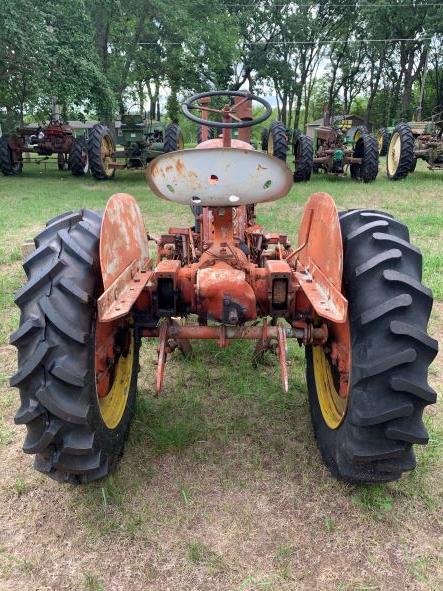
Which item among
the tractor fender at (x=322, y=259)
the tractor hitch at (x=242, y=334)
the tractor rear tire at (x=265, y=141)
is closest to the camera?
the tractor fender at (x=322, y=259)

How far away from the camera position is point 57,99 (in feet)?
40.7

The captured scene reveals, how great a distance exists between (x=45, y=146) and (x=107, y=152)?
268 centimetres

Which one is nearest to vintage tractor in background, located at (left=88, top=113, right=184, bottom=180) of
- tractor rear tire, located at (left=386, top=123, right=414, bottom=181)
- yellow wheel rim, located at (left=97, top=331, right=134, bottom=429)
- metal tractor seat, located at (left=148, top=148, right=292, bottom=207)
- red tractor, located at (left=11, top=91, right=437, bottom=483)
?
tractor rear tire, located at (left=386, top=123, right=414, bottom=181)

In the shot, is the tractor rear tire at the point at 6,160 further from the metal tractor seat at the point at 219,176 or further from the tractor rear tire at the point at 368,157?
the metal tractor seat at the point at 219,176

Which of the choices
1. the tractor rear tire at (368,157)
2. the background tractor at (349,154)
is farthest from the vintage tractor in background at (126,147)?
the tractor rear tire at (368,157)

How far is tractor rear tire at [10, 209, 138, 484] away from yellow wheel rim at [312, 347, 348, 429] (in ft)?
3.65

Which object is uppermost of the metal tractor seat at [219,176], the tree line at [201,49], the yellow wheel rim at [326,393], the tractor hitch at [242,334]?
the tree line at [201,49]

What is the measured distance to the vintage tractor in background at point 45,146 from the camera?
46.3 ft

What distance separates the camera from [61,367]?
1989 mm

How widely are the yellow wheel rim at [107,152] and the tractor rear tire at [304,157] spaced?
15.7ft

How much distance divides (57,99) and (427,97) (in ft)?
121

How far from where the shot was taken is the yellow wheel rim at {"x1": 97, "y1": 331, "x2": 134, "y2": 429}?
251cm

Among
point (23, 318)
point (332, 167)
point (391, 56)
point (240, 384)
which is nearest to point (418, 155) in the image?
point (332, 167)

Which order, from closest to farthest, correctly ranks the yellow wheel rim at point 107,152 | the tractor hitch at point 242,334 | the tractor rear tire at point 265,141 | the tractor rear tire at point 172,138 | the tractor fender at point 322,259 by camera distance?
1. the tractor fender at point 322,259
2. the tractor hitch at point 242,334
3. the tractor rear tire at point 172,138
4. the yellow wheel rim at point 107,152
5. the tractor rear tire at point 265,141
